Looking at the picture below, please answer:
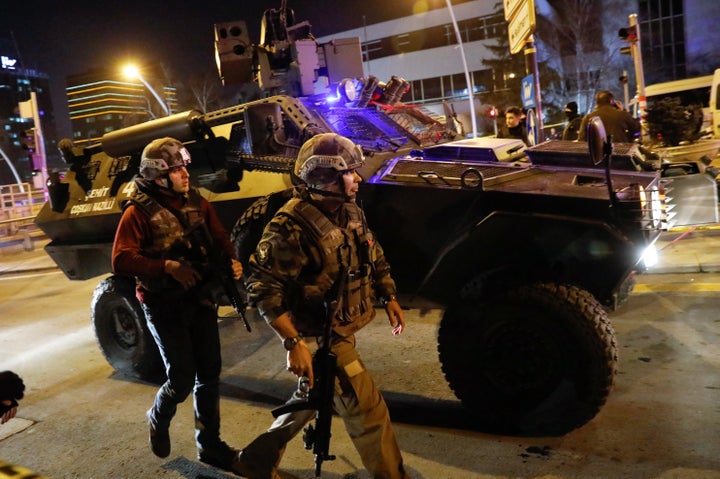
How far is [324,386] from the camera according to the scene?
8.63 ft

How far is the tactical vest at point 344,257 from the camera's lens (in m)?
2.60

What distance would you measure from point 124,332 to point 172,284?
2.07m

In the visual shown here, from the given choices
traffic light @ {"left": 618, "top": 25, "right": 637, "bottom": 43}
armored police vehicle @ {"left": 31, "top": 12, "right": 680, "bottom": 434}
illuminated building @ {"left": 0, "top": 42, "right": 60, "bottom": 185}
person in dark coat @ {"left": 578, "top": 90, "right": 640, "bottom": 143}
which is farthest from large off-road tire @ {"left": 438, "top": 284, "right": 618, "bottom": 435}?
illuminated building @ {"left": 0, "top": 42, "right": 60, "bottom": 185}

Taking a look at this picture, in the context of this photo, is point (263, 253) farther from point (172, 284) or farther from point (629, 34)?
point (629, 34)

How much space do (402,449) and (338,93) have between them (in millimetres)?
3110

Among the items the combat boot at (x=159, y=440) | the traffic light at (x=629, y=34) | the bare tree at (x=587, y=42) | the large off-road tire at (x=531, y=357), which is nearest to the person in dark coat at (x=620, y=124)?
the large off-road tire at (x=531, y=357)

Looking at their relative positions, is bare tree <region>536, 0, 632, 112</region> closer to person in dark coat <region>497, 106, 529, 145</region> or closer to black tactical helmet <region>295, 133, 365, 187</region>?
person in dark coat <region>497, 106, 529, 145</region>

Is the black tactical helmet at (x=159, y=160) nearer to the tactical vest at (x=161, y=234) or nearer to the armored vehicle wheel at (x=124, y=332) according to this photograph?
the tactical vest at (x=161, y=234)

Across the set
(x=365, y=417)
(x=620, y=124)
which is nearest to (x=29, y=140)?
(x=620, y=124)

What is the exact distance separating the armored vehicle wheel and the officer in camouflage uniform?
99.5 inches

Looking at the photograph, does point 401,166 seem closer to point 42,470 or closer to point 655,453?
point 655,453

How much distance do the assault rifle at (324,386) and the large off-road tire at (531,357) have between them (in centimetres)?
117

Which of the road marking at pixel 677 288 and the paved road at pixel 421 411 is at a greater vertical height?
the paved road at pixel 421 411

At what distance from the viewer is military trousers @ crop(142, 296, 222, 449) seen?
10.6 feet
